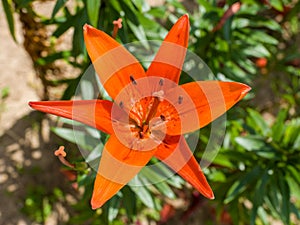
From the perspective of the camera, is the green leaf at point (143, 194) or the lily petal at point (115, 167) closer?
the lily petal at point (115, 167)

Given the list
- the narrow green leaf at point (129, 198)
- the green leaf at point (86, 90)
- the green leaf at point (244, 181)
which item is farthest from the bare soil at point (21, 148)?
the green leaf at point (244, 181)

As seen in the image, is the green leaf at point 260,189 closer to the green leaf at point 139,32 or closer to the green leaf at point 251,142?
the green leaf at point 251,142

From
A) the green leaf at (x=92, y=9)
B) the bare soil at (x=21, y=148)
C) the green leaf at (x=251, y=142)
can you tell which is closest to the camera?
the green leaf at (x=92, y=9)

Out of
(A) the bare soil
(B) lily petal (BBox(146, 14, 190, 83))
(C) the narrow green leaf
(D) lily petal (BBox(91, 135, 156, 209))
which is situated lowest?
(A) the bare soil

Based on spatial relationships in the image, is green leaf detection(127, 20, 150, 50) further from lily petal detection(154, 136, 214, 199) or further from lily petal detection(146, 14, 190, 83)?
lily petal detection(154, 136, 214, 199)

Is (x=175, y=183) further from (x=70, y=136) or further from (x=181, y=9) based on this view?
(x=181, y=9)

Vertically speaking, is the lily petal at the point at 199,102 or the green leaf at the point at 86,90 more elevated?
the lily petal at the point at 199,102

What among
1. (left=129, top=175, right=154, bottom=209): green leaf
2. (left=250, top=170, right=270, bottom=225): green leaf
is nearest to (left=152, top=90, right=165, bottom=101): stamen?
(left=129, top=175, right=154, bottom=209): green leaf
